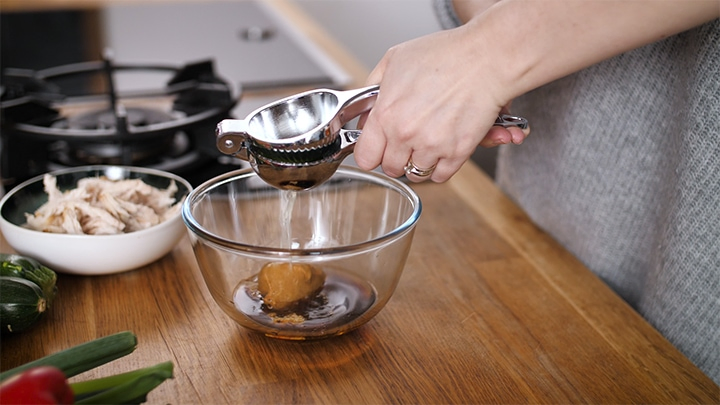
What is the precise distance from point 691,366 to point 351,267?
14.9 inches

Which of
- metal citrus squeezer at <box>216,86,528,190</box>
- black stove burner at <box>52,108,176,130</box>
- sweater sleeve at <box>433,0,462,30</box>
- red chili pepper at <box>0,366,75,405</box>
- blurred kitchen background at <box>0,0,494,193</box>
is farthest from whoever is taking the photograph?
blurred kitchen background at <box>0,0,494,193</box>

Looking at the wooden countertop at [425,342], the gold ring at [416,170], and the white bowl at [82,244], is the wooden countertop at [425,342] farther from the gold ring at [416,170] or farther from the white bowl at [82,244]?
the gold ring at [416,170]

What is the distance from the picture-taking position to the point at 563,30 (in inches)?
25.6

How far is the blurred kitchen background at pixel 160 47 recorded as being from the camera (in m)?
1.37

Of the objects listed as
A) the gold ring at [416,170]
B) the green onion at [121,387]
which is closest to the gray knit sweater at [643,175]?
the gold ring at [416,170]

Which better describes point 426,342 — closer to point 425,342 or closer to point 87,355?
point 425,342

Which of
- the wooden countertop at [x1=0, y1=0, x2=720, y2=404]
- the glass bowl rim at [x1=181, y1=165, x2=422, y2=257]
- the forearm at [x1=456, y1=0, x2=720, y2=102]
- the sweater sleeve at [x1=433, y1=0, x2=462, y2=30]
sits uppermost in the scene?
the forearm at [x1=456, y1=0, x2=720, y2=102]

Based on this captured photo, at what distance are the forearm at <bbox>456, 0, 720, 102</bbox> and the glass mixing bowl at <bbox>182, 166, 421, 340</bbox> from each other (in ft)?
0.61

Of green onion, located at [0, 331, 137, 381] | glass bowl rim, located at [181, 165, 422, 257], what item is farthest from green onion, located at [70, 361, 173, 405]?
glass bowl rim, located at [181, 165, 422, 257]

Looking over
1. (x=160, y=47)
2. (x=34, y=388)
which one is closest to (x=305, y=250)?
(x=34, y=388)

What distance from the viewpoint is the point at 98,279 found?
2.96 feet

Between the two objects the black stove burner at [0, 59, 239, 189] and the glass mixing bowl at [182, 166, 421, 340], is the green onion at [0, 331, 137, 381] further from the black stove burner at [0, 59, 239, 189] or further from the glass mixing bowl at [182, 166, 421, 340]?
the black stove burner at [0, 59, 239, 189]

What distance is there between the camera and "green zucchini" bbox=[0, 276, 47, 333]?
74 centimetres

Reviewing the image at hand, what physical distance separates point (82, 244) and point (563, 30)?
0.58 m
